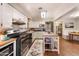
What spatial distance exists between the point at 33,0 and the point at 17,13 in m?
2.12

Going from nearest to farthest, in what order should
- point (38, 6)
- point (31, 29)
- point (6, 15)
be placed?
point (6, 15)
point (38, 6)
point (31, 29)

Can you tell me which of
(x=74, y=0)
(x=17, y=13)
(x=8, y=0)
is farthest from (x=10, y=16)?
(x=74, y=0)

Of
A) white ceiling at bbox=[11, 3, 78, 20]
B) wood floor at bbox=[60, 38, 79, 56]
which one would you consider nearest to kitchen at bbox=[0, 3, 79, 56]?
white ceiling at bbox=[11, 3, 78, 20]

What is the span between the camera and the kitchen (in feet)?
6.29

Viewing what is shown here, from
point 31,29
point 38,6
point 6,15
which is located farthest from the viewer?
point 31,29

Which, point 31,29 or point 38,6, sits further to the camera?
point 31,29

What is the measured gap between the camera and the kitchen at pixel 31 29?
1917mm

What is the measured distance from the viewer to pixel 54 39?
3508mm

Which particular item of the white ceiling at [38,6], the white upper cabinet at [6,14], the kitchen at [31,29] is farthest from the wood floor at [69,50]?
the white upper cabinet at [6,14]

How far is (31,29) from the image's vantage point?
3664mm

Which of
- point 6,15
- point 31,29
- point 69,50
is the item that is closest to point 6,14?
point 6,15

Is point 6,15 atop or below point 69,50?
atop

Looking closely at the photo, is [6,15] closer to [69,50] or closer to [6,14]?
[6,14]

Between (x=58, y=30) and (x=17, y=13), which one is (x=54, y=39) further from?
(x=58, y=30)
